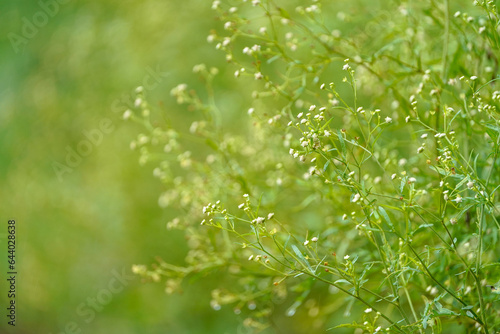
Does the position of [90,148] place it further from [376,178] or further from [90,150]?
[376,178]

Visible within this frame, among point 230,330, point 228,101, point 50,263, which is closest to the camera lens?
point 230,330

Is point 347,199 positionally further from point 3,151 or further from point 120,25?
point 3,151

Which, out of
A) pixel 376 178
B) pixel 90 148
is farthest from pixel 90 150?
pixel 376 178

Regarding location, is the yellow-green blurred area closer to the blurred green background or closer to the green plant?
the blurred green background

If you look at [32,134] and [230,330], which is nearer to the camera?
[230,330]

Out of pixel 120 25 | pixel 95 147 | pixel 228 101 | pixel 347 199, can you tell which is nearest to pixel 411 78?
pixel 347 199

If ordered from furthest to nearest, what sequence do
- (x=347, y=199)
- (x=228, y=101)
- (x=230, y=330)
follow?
(x=228, y=101)
(x=230, y=330)
(x=347, y=199)
